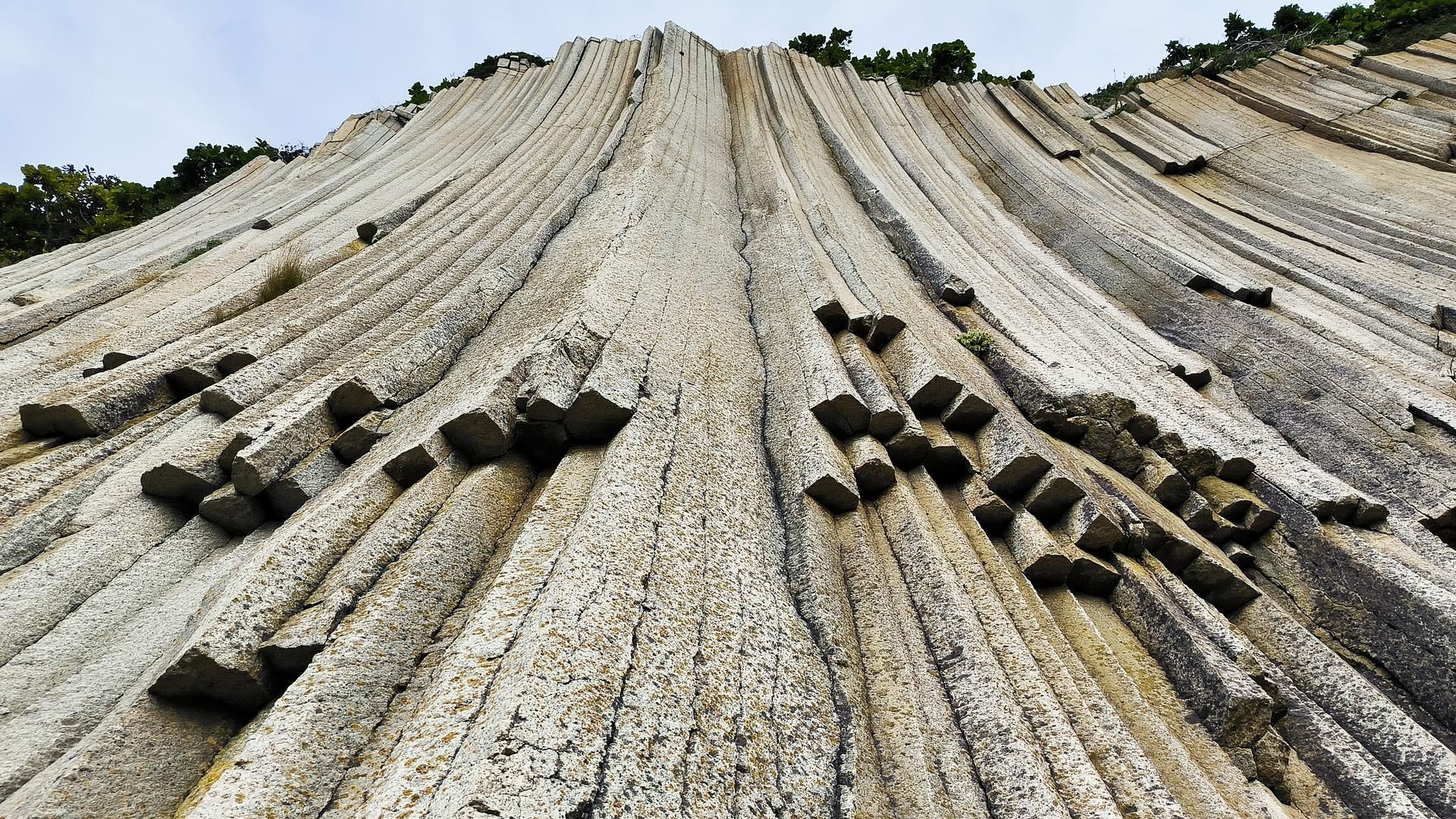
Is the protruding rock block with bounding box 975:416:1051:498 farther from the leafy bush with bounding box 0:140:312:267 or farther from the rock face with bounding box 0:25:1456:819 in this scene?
the leafy bush with bounding box 0:140:312:267

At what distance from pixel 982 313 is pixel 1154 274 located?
180 inches

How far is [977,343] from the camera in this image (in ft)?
32.4

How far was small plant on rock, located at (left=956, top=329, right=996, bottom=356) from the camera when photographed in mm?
9852

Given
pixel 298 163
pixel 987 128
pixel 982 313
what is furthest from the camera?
pixel 987 128

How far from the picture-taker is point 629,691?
→ 3.72m

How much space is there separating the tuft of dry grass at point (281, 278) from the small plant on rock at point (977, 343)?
27.9 feet

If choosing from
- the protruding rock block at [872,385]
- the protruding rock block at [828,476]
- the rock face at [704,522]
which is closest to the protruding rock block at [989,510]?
the rock face at [704,522]

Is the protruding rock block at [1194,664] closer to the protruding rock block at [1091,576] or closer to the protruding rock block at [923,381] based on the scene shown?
the protruding rock block at [1091,576]

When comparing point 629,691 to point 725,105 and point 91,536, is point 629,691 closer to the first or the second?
point 91,536

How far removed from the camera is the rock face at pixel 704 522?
12.3ft

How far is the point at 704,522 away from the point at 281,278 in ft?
22.6

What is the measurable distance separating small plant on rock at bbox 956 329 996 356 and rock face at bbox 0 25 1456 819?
0.65 meters

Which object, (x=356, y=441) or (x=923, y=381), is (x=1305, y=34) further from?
(x=356, y=441)

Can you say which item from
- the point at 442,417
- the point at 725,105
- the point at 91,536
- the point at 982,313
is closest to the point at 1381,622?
the point at 982,313
